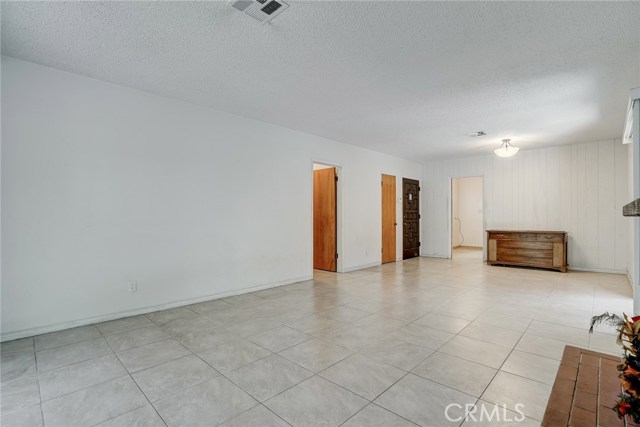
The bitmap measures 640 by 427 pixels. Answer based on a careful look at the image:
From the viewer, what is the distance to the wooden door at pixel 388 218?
7.52 m

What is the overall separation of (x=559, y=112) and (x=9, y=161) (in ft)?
21.8

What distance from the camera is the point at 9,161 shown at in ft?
9.53

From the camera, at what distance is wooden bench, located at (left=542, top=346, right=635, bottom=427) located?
1.04 metres

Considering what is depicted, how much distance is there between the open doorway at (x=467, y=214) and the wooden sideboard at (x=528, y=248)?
3.68 metres

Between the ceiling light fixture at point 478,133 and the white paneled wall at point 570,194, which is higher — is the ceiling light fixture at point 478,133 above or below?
above

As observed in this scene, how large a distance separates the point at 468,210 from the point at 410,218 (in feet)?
12.4

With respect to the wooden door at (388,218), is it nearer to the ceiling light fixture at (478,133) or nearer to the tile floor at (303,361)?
the ceiling light fixture at (478,133)

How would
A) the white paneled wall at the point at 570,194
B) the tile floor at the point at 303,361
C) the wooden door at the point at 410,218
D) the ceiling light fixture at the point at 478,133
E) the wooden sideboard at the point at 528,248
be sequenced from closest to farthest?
1. the tile floor at the point at 303,361
2. the ceiling light fixture at the point at 478,133
3. the white paneled wall at the point at 570,194
4. the wooden sideboard at the point at 528,248
5. the wooden door at the point at 410,218

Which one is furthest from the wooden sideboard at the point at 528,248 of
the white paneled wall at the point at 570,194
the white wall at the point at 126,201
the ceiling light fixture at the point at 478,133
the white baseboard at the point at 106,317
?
the white baseboard at the point at 106,317

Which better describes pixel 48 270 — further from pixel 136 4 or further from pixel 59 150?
pixel 136 4

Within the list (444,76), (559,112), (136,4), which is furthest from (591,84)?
(136,4)

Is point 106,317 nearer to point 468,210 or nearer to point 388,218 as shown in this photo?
point 388,218

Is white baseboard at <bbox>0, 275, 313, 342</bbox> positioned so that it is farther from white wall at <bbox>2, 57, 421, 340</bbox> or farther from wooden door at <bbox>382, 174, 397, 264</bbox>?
wooden door at <bbox>382, 174, 397, 264</bbox>

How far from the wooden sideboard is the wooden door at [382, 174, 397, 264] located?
219cm
